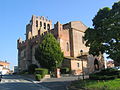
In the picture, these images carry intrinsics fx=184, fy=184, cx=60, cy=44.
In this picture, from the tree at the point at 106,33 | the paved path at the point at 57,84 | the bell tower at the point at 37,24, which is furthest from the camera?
the bell tower at the point at 37,24

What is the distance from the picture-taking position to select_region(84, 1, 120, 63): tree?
67.4 ft

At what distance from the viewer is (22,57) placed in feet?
213

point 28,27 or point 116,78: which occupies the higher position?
point 28,27

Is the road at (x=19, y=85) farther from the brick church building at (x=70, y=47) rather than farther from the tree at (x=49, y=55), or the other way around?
the brick church building at (x=70, y=47)

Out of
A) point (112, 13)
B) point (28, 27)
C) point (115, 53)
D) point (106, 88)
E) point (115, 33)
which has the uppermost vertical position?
point (28, 27)

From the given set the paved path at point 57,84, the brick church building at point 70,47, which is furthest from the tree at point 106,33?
the brick church building at point 70,47

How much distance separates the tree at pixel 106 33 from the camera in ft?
67.4

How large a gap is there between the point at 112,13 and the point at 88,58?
27.4 meters

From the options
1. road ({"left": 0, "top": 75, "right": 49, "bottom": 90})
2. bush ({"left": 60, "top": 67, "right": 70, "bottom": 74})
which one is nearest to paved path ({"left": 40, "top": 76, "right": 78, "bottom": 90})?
road ({"left": 0, "top": 75, "right": 49, "bottom": 90})

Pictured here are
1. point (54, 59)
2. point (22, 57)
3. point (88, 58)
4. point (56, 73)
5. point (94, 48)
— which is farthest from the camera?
point (22, 57)

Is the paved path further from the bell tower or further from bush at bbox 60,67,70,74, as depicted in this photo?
the bell tower

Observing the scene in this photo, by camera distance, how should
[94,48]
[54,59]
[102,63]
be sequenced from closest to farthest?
[94,48]
[54,59]
[102,63]

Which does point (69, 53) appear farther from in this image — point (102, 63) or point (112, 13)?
point (112, 13)

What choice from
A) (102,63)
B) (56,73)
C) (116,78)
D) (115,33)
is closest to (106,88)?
(116,78)
